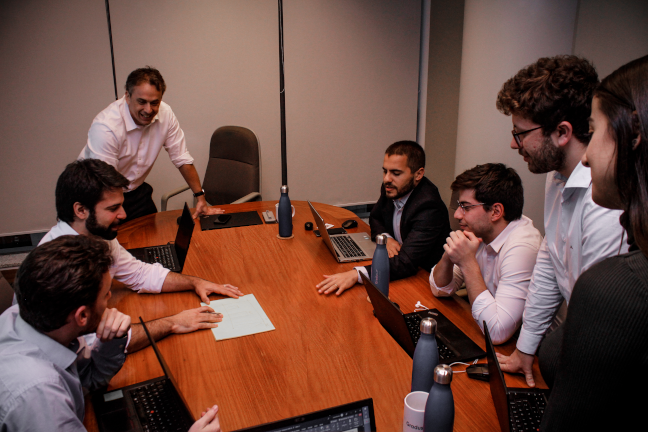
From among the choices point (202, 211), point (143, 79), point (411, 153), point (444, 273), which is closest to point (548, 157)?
point (444, 273)

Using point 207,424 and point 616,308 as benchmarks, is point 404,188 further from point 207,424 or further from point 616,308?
point 616,308

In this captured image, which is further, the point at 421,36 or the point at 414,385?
the point at 421,36

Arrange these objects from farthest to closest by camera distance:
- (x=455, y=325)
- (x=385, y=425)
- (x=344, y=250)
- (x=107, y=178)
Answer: (x=344, y=250), (x=107, y=178), (x=455, y=325), (x=385, y=425)

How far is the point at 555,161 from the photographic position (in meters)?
1.44

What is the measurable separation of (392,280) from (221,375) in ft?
2.98

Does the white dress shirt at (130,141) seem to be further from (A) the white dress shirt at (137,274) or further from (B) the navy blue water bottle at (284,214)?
(B) the navy blue water bottle at (284,214)

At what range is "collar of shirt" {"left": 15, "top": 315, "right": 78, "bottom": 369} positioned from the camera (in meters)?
1.14

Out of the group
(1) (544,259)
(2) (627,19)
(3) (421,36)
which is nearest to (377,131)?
(3) (421,36)

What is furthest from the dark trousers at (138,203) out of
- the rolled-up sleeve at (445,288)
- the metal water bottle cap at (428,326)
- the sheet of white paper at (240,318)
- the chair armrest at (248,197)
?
the metal water bottle cap at (428,326)

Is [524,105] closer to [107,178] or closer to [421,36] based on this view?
[107,178]

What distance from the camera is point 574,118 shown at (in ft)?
4.69

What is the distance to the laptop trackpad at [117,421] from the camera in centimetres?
117

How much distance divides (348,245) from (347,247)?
31 millimetres

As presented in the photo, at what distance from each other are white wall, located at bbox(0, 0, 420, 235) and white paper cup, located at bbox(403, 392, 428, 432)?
3752 millimetres
